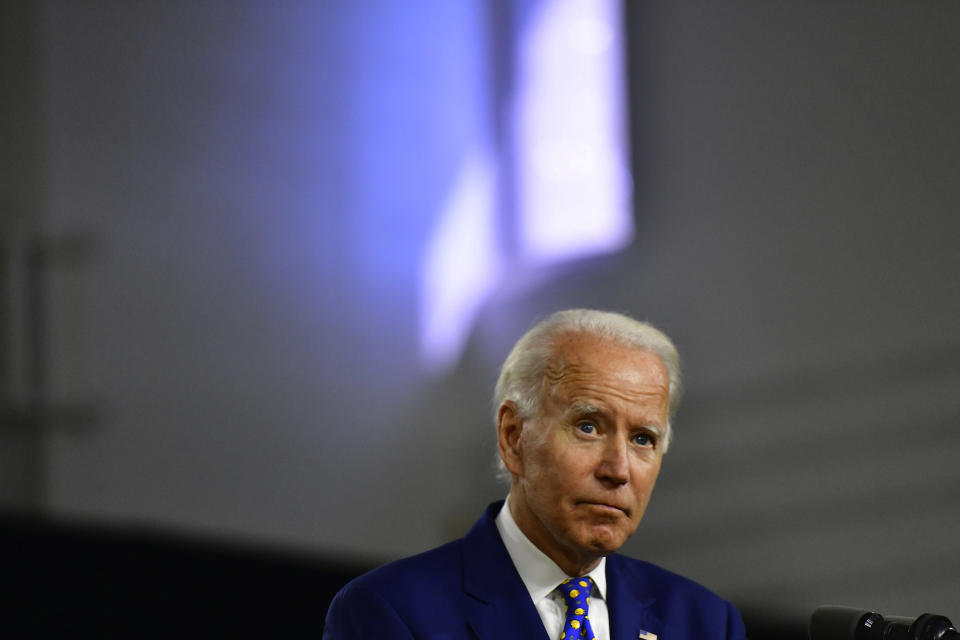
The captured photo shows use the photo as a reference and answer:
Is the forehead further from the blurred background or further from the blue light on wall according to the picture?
the blue light on wall

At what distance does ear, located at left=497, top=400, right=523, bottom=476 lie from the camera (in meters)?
1.96

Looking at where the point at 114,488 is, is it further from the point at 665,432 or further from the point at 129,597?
the point at 665,432

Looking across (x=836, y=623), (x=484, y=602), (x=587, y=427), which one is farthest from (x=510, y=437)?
(x=836, y=623)

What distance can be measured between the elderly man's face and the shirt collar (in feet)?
0.26

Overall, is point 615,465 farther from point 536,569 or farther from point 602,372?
point 536,569

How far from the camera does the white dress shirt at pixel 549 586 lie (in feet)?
6.42

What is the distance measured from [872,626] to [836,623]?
0.07 m

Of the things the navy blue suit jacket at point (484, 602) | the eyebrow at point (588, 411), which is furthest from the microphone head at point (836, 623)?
the eyebrow at point (588, 411)

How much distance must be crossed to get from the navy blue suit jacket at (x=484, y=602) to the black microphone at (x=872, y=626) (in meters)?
0.27

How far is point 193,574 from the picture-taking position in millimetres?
6031

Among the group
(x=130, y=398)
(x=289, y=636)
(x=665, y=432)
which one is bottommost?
(x=289, y=636)

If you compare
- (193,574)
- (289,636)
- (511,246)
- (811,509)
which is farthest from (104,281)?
(811,509)

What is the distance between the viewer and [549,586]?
1971mm

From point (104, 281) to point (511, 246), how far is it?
102 inches
